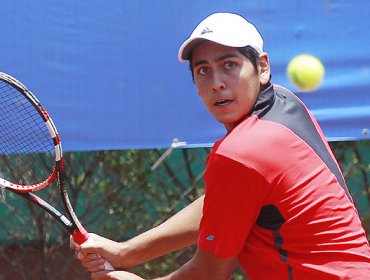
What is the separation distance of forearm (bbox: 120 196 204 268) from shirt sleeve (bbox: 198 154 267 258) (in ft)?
1.33

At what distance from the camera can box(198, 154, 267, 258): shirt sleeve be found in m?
2.12

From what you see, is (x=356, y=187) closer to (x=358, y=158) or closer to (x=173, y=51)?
(x=358, y=158)

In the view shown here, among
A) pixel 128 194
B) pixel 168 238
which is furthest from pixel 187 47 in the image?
pixel 128 194

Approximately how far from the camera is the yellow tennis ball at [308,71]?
3477mm

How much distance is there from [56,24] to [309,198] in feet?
6.10

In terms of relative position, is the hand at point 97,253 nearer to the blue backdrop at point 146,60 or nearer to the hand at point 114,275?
the hand at point 114,275

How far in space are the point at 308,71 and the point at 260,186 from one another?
1.49m

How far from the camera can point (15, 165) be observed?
14.1 ft

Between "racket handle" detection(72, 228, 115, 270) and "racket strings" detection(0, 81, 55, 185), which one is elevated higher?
"racket strings" detection(0, 81, 55, 185)

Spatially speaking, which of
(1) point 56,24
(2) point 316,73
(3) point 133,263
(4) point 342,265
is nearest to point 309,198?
(4) point 342,265

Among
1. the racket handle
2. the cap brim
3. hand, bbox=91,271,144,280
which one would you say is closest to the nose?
the cap brim

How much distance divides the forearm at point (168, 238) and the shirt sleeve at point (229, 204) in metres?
0.41

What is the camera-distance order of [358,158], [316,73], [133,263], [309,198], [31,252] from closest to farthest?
[309,198]
[133,263]
[316,73]
[358,158]
[31,252]

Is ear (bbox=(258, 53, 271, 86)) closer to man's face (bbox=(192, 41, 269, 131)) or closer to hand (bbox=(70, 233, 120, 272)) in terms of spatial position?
man's face (bbox=(192, 41, 269, 131))
